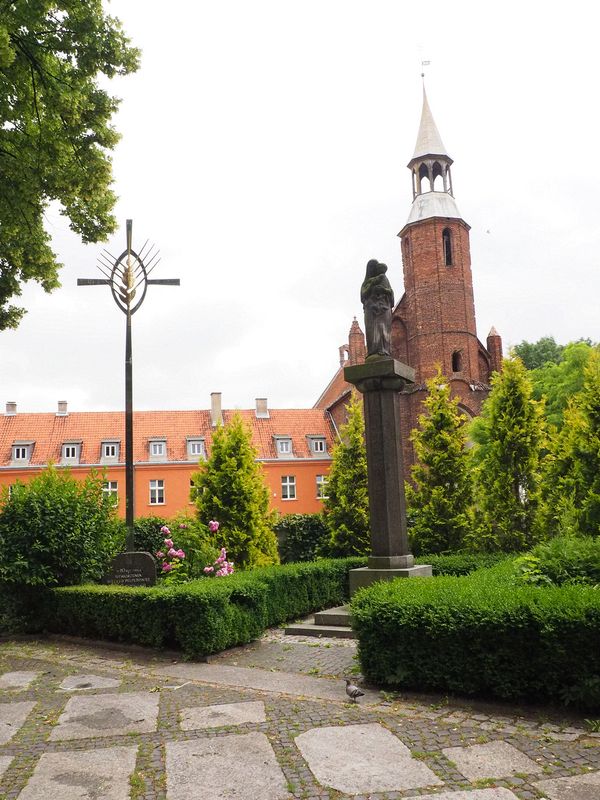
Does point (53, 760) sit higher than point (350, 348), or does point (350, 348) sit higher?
point (350, 348)

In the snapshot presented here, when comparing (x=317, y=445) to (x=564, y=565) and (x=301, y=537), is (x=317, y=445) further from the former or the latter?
(x=564, y=565)

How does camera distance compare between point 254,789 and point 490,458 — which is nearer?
point 254,789

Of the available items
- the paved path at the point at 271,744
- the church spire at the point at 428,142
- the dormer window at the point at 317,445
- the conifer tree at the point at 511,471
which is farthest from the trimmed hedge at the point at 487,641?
the dormer window at the point at 317,445

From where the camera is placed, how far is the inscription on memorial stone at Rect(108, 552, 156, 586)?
1138 centimetres

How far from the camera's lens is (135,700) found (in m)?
6.46

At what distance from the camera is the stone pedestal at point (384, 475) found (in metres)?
10.6

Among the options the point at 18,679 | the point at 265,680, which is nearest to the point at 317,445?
the point at 18,679

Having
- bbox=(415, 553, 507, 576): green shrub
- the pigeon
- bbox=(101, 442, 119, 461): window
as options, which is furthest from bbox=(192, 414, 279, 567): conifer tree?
bbox=(101, 442, 119, 461): window

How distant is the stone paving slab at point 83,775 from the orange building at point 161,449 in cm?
3404

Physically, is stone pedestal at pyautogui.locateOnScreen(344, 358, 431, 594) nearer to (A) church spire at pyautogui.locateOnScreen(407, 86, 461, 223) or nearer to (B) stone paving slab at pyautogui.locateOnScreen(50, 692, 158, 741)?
(B) stone paving slab at pyautogui.locateOnScreen(50, 692, 158, 741)

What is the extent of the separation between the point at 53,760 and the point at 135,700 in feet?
5.59

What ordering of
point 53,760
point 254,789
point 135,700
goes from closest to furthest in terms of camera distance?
1. point 254,789
2. point 53,760
3. point 135,700

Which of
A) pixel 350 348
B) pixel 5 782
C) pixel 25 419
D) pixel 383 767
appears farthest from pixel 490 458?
pixel 25 419

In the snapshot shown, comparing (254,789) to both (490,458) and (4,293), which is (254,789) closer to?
(4,293)
